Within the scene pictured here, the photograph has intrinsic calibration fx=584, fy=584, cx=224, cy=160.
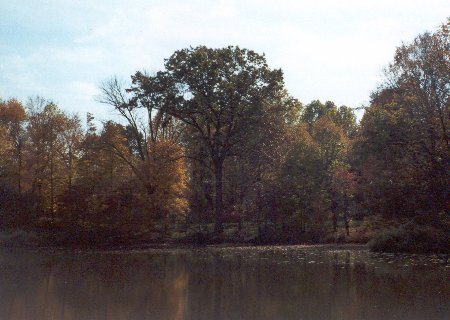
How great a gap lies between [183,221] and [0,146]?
67.1 feet

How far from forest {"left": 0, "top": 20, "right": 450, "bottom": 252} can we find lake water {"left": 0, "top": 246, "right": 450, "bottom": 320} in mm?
11082

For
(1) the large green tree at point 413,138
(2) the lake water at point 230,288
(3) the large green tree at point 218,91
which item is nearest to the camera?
(2) the lake water at point 230,288

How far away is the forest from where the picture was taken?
131ft

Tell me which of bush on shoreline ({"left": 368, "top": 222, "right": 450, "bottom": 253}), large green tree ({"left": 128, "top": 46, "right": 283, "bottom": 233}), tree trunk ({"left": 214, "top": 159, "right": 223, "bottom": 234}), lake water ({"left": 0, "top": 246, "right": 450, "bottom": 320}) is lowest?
lake water ({"left": 0, "top": 246, "right": 450, "bottom": 320})

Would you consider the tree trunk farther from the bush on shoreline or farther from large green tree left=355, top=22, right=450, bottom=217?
the bush on shoreline

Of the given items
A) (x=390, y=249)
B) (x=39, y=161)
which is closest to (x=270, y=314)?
(x=390, y=249)

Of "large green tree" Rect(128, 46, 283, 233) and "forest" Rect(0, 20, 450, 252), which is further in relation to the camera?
"large green tree" Rect(128, 46, 283, 233)

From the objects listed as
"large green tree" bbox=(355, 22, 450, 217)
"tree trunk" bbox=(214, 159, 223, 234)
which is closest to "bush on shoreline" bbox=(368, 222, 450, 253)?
"large green tree" bbox=(355, 22, 450, 217)

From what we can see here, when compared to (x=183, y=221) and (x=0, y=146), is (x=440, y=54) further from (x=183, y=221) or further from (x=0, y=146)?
(x=0, y=146)

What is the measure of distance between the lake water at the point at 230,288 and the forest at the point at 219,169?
436 inches

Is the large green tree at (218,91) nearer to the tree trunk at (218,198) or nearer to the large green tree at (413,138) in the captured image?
the tree trunk at (218,198)

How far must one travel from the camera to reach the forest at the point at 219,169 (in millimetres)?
39969

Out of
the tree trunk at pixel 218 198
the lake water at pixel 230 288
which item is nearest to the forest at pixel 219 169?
the tree trunk at pixel 218 198

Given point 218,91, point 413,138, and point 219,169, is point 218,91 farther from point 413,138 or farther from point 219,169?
point 413,138
